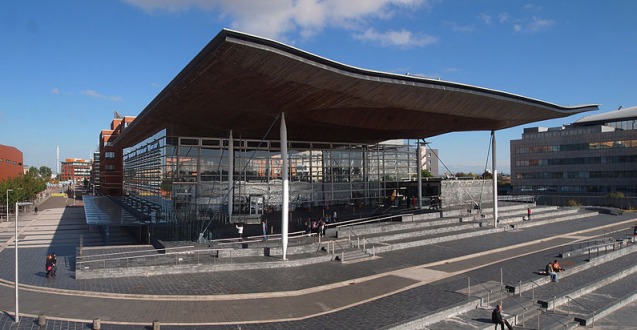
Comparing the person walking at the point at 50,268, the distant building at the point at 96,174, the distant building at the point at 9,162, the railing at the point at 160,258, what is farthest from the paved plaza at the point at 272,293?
the distant building at the point at 96,174

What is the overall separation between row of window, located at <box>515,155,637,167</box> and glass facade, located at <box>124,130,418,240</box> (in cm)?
4316

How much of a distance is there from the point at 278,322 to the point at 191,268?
24.2ft

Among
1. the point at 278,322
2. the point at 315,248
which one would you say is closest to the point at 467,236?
the point at 315,248

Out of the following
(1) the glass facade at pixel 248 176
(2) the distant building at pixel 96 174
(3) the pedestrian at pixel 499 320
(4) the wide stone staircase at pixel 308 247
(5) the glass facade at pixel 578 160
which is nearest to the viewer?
(3) the pedestrian at pixel 499 320

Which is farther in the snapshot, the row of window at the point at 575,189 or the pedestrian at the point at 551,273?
the row of window at the point at 575,189

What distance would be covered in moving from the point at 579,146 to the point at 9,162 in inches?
3935

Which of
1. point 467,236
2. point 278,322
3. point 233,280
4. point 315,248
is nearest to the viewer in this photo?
point 278,322

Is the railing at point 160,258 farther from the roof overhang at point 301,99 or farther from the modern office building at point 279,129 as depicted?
the roof overhang at point 301,99

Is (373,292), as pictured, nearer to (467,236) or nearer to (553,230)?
(467,236)

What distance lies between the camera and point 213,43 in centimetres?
1488

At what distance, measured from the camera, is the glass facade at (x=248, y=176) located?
106 feet

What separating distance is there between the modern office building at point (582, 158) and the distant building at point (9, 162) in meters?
89.3

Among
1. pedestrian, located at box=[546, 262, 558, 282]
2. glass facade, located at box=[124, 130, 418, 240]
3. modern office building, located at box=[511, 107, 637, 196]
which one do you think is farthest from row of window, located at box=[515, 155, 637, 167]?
pedestrian, located at box=[546, 262, 558, 282]

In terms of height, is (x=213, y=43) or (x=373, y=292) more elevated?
(x=213, y=43)
